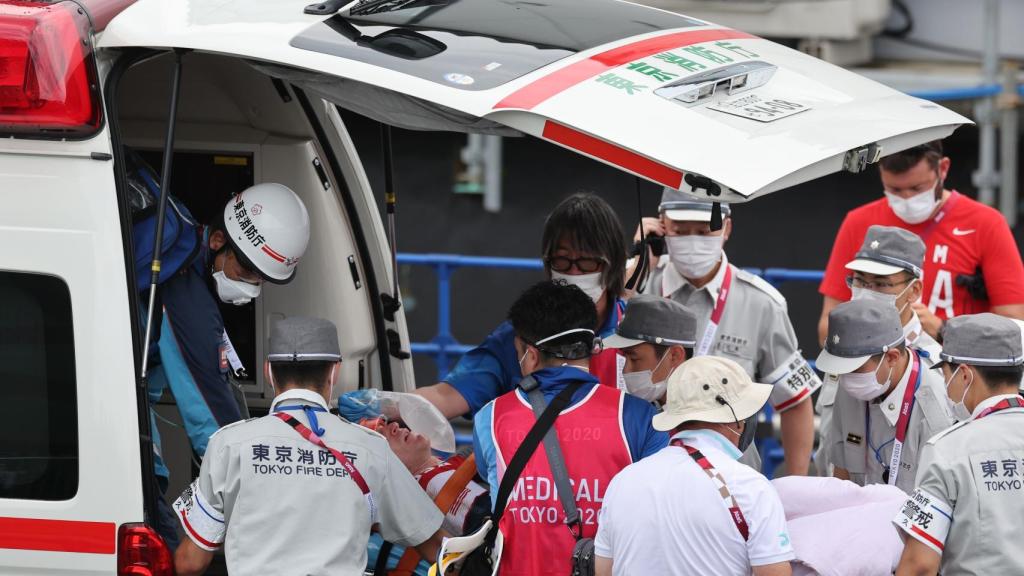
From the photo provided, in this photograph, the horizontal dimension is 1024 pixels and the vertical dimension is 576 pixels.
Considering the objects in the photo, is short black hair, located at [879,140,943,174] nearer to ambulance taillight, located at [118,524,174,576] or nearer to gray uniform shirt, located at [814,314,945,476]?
gray uniform shirt, located at [814,314,945,476]

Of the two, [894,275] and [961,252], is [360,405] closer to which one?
[894,275]

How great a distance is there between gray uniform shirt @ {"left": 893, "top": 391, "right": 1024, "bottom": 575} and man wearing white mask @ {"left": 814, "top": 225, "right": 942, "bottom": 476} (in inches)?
52.2

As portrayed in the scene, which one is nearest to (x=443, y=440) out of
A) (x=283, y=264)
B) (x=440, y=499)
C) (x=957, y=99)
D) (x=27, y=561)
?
(x=440, y=499)

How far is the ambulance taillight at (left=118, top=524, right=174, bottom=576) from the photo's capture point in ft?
12.0

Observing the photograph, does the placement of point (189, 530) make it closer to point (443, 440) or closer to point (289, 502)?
point (289, 502)

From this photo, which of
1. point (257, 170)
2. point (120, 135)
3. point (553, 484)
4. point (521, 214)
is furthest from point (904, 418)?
point (521, 214)

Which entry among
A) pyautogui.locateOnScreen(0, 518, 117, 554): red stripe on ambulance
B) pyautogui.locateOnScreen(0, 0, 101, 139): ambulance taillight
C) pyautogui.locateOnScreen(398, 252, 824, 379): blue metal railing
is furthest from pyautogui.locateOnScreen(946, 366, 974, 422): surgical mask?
pyautogui.locateOnScreen(398, 252, 824, 379): blue metal railing

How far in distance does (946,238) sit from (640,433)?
255 cm

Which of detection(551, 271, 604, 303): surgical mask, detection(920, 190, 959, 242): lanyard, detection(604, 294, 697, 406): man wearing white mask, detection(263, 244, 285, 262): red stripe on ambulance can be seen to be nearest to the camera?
detection(263, 244, 285, 262): red stripe on ambulance

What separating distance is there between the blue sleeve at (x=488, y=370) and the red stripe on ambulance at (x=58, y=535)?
4.71 ft

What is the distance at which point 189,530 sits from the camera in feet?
12.4

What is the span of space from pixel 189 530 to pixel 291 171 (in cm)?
170

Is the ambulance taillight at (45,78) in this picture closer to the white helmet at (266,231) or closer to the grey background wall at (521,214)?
the white helmet at (266,231)

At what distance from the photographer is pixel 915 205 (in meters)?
5.89
